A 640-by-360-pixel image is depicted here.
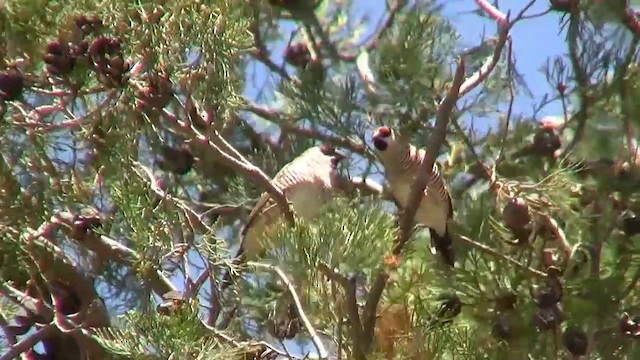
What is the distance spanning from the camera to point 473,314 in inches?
74.1

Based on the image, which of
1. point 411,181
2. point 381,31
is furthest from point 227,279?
point 381,31

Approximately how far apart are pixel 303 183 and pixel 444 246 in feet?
1.55

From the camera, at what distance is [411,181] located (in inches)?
83.0

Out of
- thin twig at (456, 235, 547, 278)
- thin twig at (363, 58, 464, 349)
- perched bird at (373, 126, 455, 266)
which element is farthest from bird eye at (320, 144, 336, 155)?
thin twig at (363, 58, 464, 349)

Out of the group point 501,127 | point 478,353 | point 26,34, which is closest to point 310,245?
point 478,353

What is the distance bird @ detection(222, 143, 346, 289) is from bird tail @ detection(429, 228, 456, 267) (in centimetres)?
23

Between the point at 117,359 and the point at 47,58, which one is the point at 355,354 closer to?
the point at 117,359

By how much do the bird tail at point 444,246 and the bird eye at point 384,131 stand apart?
8.8 inches

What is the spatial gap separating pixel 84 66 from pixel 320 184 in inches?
37.1

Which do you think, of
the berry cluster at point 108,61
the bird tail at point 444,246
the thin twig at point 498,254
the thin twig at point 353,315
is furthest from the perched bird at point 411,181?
the berry cluster at point 108,61

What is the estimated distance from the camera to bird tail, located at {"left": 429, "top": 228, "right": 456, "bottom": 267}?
2051mm

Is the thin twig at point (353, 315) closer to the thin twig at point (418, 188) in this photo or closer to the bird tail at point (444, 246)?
the thin twig at point (418, 188)

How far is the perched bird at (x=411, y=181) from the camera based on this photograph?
2127 millimetres

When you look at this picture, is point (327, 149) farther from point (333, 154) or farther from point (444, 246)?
point (444, 246)
